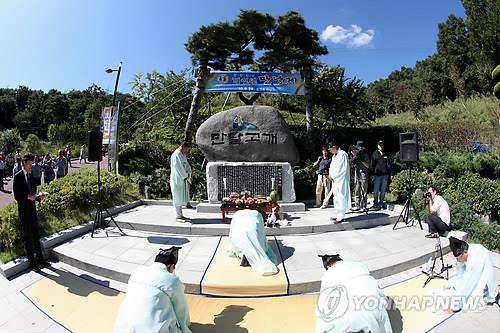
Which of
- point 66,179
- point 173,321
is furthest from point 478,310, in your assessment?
point 66,179

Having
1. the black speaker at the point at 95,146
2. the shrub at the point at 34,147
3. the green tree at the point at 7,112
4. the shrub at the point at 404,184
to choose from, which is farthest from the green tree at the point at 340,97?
the green tree at the point at 7,112

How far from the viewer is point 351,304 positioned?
121 inches

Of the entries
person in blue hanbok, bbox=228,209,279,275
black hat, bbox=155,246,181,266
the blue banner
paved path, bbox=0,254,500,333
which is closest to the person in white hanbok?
paved path, bbox=0,254,500,333

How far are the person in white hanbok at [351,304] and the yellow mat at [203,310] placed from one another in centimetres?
83

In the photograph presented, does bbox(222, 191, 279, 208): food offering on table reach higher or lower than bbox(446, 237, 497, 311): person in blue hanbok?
higher

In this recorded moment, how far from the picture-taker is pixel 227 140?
9914mm

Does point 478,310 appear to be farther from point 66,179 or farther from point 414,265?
point 66,179

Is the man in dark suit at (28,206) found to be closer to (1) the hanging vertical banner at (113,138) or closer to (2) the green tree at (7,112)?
(1) the hanging vertical banner at (113,138)

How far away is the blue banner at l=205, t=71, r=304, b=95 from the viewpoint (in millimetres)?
13039

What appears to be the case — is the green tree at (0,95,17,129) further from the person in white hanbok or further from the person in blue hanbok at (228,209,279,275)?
the person in white hanbok

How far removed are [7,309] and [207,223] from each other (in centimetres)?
401

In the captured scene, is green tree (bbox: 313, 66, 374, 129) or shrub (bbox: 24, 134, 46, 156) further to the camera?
shrub (bbox: 24, 134, 46, 156)

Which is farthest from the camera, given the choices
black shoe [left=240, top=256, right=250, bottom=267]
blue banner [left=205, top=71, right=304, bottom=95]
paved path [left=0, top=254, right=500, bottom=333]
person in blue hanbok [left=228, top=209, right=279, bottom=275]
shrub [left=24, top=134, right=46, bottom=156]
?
shrub [left=24, top=134, right=46, bottom=156]

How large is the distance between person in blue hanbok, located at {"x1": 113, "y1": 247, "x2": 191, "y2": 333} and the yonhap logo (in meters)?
1.51
